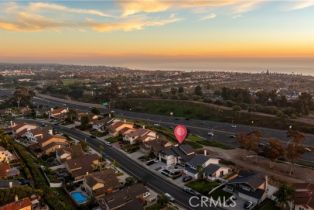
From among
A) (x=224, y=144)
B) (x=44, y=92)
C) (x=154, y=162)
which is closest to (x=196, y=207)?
(x=154, y=162)

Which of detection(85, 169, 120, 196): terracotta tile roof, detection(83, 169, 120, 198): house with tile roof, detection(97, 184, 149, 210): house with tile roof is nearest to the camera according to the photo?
detection(97, 184, 149, 210): house with tile roof

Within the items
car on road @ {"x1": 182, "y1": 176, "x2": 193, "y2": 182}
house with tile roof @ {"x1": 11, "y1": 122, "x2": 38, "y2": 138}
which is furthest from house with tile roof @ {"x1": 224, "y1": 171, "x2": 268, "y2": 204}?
house with tile roof @ {"x1": 11, "y1": 122, "x2": 38, "y2": 138}

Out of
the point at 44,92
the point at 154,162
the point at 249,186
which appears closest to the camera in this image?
the point at 249,186

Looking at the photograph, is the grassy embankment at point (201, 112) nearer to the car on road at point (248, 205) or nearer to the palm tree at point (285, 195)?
the car on road at point (248, 205)

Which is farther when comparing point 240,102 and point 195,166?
point 240,102

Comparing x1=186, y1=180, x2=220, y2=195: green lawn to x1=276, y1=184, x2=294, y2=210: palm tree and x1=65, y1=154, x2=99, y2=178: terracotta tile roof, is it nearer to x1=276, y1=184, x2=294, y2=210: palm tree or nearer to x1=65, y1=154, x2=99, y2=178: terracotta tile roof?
x1=276, y1=184, x2=294, y2=210: palm tree

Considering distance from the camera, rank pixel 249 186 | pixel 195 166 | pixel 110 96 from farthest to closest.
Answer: pixel 110 96 < pixel 195 166 < pixel 249 186

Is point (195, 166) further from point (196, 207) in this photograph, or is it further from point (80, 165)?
point (80, 165)
